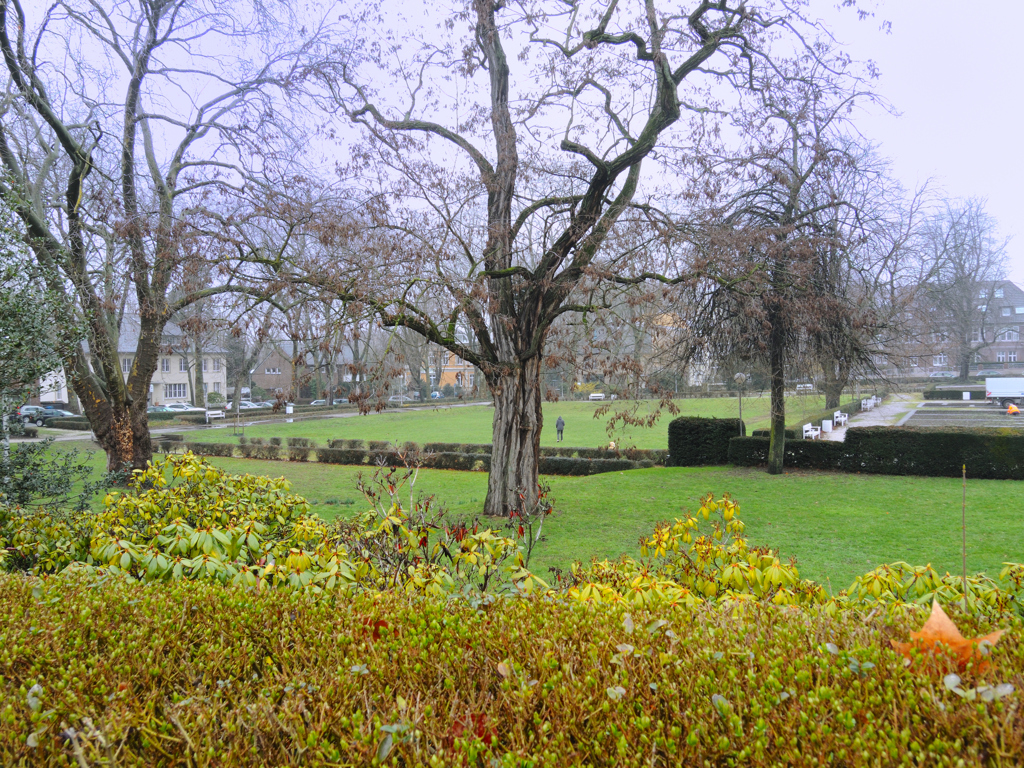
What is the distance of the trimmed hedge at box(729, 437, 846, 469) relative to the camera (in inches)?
616

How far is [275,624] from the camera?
2.36 metres

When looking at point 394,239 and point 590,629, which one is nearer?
point 590,629

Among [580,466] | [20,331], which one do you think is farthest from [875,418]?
[20,331]

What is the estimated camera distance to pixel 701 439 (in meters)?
17.3

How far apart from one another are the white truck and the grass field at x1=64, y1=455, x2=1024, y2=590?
28027mm

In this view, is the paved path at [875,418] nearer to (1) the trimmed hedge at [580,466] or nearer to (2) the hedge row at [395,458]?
(1) the trimmed hedge at [580,466]

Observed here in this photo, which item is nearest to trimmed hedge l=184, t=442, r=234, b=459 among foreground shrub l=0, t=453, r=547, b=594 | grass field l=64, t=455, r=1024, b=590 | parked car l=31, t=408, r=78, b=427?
grass field l=64, t=455, r=1024, b=590

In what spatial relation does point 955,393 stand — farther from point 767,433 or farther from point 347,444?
point 347,444

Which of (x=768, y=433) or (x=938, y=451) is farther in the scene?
(x=768, y=433)

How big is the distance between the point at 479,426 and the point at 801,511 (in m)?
23.2

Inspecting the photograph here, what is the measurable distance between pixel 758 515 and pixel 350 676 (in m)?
10.3

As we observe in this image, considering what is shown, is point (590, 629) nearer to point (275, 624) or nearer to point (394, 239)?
point (275, 624)

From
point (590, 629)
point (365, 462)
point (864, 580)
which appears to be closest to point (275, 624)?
point (590, 629)

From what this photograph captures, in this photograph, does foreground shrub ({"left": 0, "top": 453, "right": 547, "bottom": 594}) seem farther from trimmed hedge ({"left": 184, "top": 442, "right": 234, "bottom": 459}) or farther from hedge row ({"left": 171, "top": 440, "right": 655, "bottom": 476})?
trimmed hedge ({"left": 184, "top": 442, "right": 234, "bottom": 459})
